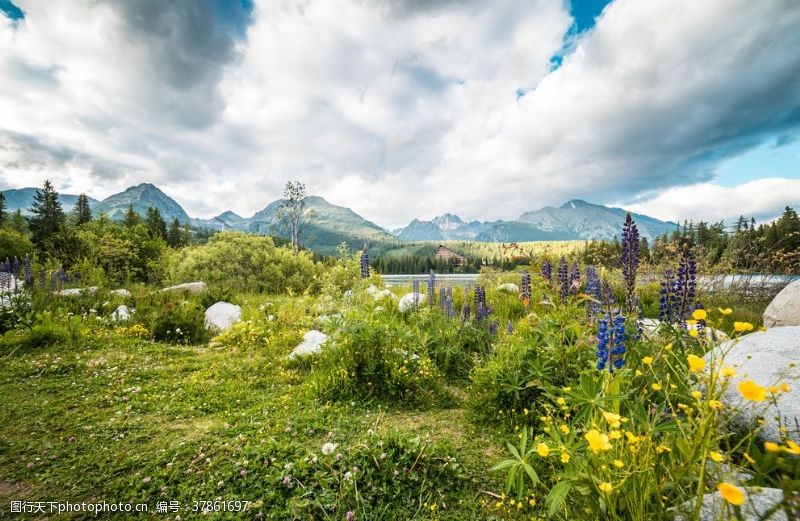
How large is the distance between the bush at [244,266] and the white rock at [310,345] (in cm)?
913

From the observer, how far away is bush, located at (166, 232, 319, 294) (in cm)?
1631

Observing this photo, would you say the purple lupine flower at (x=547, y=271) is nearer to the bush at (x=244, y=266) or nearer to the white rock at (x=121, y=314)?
the white rock at (x=121, y=314)

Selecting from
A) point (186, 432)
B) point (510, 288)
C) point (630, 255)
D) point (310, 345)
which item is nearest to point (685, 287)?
point (630, 255)

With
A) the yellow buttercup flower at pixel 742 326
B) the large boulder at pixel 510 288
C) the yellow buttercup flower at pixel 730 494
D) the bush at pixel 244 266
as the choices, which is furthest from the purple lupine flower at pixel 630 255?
the bush at pixel 244 266

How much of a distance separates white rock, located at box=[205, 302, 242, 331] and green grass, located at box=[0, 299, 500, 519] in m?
2.73

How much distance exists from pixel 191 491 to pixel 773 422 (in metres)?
4.99

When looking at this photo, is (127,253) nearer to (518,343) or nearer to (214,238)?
(214,238)

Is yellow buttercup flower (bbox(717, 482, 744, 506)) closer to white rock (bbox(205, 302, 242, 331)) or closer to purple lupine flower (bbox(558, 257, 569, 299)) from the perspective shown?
purple lupine flower (bbox(558, 257, 569, 299))

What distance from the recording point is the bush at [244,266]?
16.3 metres

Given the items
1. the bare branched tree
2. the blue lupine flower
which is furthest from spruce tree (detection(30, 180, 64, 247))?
the blue lupine flower

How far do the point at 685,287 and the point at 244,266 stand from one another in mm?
18154

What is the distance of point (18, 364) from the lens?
17.7 feet

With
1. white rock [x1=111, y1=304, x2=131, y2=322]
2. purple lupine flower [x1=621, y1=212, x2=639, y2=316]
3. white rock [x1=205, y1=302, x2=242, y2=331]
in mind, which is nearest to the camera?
purple lupine flower [x1=621, y1=212, x2=639, y2=316]

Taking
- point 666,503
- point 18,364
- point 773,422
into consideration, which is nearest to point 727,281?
point 773,422
